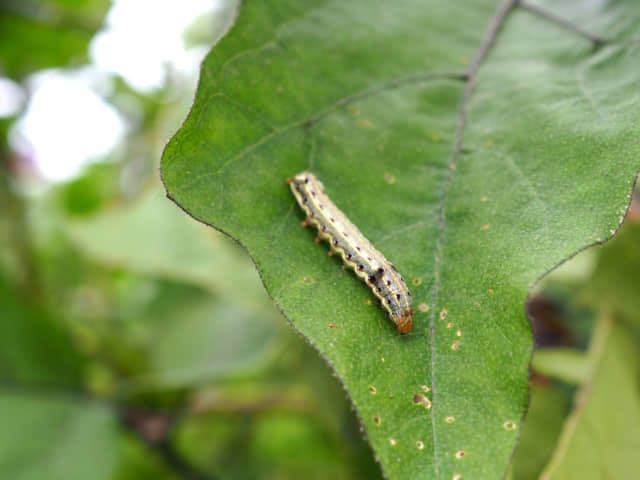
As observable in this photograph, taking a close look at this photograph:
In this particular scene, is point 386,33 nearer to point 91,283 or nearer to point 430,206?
point 430,206

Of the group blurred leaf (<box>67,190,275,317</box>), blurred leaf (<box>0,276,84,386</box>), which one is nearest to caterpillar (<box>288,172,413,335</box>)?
blurred leaf (<box>67,190,275,317</box>)

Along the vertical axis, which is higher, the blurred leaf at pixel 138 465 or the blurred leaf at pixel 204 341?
the blurred leaf at pixel 204 341

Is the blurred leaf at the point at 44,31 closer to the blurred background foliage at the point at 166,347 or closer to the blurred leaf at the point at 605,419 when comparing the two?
the blurred background foliage at the point at 166,347

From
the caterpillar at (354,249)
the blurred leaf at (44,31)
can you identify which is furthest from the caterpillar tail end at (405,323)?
the blurred leaf at (44,31)

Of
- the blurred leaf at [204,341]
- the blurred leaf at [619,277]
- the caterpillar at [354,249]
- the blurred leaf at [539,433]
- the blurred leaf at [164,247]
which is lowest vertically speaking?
the blurred leaf at [204,341]

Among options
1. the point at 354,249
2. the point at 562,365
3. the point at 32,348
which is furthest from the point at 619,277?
the point at 32,348

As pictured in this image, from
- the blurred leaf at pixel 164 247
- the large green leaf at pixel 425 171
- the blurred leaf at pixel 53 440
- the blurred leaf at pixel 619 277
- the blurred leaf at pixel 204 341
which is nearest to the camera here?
the large green leaf at pixel 425 171
